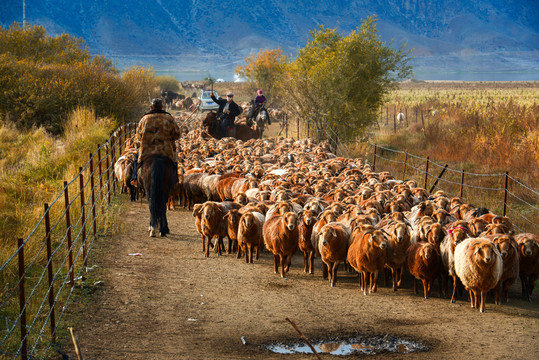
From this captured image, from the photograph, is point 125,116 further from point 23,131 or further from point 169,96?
point 169,96

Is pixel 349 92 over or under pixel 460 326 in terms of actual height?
over

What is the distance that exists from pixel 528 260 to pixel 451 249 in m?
1.37

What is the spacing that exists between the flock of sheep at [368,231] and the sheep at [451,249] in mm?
15

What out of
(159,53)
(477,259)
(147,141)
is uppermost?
(159,53)

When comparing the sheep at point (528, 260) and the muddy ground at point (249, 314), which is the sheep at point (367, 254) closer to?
the muddy ground at point (249, 314)

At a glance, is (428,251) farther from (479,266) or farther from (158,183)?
(158,183)

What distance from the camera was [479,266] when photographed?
382 inches

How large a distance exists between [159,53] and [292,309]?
176466mm

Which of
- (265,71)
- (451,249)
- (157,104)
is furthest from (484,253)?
(265,71)

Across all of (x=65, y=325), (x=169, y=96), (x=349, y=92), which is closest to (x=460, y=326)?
(x=65, y=325)

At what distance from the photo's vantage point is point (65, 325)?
8656 mm

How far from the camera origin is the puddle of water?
8281 millimetres

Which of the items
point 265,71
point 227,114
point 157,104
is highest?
point 265,71

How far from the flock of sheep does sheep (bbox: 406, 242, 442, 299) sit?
0.6 inches
